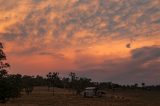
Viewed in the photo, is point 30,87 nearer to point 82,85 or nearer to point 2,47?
point 82,85

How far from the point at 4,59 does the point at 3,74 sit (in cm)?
473

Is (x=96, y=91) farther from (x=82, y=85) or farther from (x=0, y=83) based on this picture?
(x=0, y=83)

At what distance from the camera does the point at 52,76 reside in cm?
19912

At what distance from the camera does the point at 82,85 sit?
7101 inches

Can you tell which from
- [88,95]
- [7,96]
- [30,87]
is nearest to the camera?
[7,96]

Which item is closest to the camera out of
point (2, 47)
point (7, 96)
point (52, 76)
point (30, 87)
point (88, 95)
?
point (2, 47)

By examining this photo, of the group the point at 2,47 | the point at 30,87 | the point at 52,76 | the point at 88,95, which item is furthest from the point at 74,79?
the point at 2,47

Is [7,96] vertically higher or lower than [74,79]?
lower

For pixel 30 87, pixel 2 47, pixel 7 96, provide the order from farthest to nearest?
pixel 30 87, pixel 7 96, pixel 2 47

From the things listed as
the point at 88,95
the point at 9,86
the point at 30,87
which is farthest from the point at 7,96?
the point at 30,87

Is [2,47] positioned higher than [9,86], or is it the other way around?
[2,47]

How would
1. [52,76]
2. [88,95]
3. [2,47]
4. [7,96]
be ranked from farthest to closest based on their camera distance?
[52,76]
[88,95]
[7,96]
[2,47]

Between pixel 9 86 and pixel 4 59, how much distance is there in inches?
358

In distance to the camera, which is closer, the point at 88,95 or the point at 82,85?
the point at 88,95
